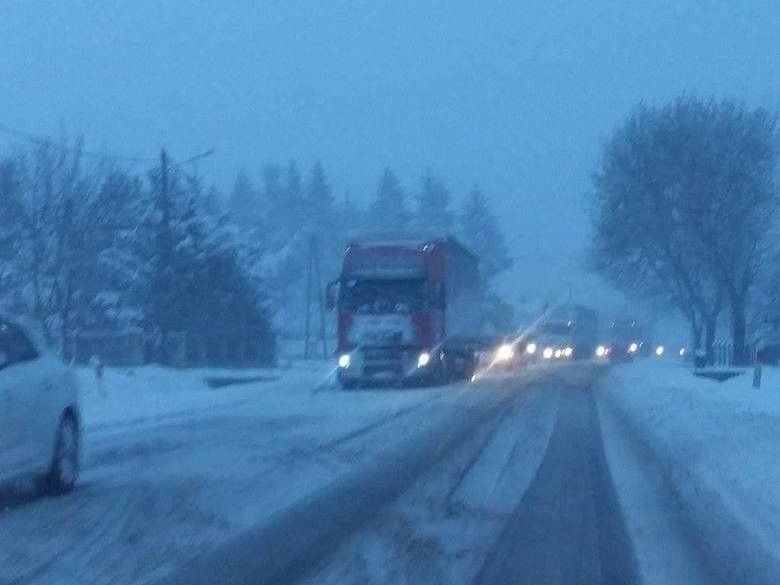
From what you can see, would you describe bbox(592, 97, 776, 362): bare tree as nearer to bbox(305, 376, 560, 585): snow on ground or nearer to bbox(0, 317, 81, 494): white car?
bbox(305, 376, 560, 585): snow on ground

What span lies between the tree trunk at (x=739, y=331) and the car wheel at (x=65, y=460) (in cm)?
4387

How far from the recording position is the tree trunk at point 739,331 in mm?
56344

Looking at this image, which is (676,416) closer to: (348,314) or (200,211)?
(348,314)

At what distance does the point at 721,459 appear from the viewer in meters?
17.6

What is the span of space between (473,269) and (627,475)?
33.3m

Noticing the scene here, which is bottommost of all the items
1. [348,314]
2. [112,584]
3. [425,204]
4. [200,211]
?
[112,584]

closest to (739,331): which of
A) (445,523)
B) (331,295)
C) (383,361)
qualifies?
(383,361)

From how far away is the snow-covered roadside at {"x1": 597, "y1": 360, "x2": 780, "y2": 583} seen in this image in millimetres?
11453

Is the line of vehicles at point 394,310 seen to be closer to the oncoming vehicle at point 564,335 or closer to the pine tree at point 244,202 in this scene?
the oncoming vehicle at point 564,335

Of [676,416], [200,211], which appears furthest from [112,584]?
[200,211]

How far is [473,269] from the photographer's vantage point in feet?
165

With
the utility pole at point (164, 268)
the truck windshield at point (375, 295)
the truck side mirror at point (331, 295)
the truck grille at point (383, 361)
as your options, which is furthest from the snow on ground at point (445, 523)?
the utility pole at point (164, 268)

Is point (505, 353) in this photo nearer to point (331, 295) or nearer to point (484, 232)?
point (331, 295)

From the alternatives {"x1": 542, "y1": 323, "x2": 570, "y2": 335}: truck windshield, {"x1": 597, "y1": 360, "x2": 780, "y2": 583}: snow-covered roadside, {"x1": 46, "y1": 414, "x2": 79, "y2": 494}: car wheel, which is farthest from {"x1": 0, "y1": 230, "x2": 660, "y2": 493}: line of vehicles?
{"x1": 46, "y1": 414, "x2": 79, "y2": 494}: car wheel
